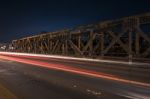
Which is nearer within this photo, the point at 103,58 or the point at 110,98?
the point at 110,98

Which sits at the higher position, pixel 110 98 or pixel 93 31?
pixel 93 31

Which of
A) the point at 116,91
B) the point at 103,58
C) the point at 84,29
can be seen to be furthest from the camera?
the point at 84,29

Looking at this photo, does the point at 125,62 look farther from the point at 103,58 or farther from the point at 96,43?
the point at 96,43

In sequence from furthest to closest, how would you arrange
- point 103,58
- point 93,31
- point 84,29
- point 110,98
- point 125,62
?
point 84,29 → point 93,31 → point 103,58 → point 125,62 → point 110,98

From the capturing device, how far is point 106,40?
26078 millimetres

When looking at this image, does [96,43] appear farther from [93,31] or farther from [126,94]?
[126,94]

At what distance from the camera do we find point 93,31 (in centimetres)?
2781

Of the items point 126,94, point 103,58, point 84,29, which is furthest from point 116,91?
point 84,29

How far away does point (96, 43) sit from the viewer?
92.1ft

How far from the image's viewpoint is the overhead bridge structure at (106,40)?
67.2ft

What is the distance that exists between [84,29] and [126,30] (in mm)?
7893

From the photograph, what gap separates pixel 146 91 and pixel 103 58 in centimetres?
1364

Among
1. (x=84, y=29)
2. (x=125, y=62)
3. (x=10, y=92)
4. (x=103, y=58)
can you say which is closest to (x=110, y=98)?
(x=10, y=92)

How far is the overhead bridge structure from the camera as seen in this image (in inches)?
806
